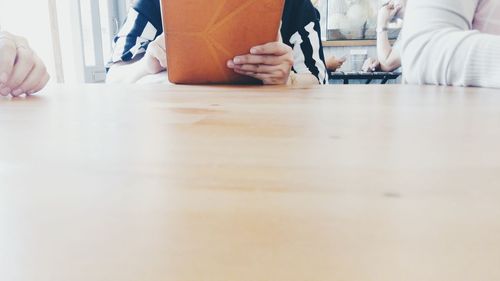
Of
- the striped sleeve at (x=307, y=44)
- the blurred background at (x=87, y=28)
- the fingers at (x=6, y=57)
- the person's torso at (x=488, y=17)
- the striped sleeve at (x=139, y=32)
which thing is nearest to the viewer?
the fingers at (x=6, y=57)

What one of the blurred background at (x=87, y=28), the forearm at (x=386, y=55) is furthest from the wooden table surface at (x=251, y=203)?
the forearm at (x=386, y=55)

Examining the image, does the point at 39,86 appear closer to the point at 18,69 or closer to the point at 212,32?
the point at 18,69

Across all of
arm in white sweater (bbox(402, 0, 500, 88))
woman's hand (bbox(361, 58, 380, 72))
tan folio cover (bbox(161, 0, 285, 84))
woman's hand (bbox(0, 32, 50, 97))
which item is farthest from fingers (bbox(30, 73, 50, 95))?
woman's hand (bbox(361, 58, 380, 72))

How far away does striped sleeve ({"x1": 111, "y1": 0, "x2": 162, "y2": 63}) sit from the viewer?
1099mm

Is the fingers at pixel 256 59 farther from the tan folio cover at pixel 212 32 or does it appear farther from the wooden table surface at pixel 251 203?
the wooden table surface at pixel 251 203

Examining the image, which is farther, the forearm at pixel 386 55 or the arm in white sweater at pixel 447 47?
the forearm at pixel 386 55

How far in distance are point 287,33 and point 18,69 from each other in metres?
0.82

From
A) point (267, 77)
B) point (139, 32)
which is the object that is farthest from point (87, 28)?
point (267, 77)

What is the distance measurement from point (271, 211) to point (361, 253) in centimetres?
4

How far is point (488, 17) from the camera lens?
89 centimetres

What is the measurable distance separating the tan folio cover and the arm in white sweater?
1.00ft

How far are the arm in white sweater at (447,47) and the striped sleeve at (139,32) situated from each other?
63 centimetres

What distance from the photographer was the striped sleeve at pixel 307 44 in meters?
1.20

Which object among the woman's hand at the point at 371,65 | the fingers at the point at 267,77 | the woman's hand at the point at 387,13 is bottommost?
the woman's hand at the point at 371,65
